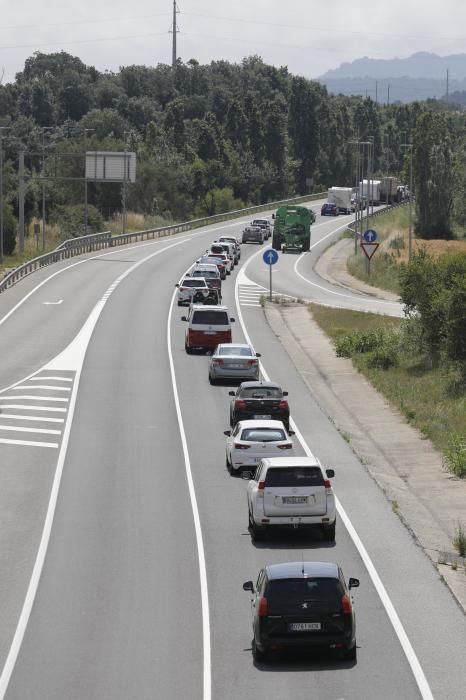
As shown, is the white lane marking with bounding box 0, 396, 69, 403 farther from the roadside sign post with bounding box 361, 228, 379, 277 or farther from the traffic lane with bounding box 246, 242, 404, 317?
the roadside sign post with bounding box 361, 228, 379, 277

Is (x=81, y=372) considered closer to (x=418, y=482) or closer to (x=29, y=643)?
(x=418, y=482)

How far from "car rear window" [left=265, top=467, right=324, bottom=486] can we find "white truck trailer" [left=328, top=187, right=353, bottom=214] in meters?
125

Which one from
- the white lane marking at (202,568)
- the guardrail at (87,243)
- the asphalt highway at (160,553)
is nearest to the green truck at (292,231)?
the guardrail at (87,243)

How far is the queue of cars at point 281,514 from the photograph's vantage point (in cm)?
1712

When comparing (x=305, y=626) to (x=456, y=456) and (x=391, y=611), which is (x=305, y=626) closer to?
(x=391, y=611)

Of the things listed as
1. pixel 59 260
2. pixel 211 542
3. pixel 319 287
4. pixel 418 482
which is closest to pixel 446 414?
pixel 418 482

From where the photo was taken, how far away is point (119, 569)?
77.2ft

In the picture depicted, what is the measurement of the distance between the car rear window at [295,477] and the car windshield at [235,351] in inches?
799

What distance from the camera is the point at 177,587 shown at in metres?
22.2

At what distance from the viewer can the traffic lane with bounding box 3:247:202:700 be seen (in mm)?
17703

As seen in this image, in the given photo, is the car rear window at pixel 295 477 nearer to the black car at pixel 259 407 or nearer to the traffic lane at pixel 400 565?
the traffic lane at pixel 400 565

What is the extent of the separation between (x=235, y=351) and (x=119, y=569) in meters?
22.1

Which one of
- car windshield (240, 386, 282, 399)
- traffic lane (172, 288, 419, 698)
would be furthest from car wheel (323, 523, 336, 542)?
car windshield (240, 386, 282, 399)

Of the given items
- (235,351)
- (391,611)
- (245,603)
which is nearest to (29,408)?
(235,351)
